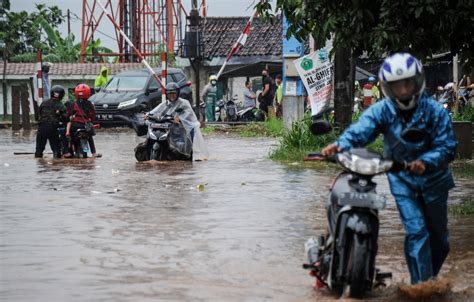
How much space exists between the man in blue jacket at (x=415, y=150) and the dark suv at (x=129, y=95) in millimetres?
26713

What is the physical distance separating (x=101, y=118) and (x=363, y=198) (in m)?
28.5

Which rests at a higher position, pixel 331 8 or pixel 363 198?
pixel 331 8

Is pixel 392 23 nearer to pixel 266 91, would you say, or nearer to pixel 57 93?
pixel 57 93

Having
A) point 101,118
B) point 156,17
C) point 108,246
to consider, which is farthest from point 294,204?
point 156,17

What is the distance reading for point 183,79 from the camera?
37.6m

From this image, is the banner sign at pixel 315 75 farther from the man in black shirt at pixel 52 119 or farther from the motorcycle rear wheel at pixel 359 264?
the motorcycle rear wheel at pixel 359 264

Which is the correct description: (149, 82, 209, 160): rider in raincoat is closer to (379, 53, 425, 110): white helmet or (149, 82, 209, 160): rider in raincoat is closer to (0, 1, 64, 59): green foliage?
(379, 53, 425, 110): white helmet

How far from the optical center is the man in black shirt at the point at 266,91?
3684 cm

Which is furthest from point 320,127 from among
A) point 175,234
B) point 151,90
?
point 151,90

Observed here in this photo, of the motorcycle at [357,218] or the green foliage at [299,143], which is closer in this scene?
the motorcycle at [357,218]

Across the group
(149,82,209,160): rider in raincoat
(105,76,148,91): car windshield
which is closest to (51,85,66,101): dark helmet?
(149,82,209,160): rider in raincoat

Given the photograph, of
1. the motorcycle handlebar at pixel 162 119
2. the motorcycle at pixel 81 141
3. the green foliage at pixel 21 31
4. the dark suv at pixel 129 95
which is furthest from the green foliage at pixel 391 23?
the green foliage at pixel 21 31

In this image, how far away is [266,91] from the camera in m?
37.0

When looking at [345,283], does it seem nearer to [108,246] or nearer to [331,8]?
[108,246]
